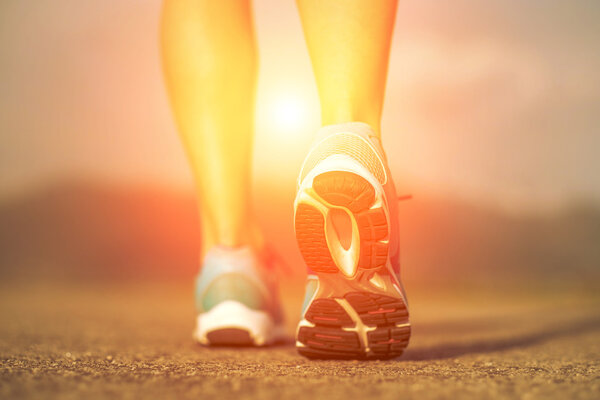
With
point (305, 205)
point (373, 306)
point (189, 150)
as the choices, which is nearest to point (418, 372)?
point (373, 306)

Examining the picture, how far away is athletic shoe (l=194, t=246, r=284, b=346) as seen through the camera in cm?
95

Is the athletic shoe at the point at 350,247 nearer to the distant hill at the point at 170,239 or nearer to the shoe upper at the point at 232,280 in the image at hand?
the shoe upper at the point at 232,280

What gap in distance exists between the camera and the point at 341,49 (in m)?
0.77

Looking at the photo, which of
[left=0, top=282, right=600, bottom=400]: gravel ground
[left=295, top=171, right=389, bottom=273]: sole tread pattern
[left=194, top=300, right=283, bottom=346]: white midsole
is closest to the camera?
[left=0, top=282, right=600, bottom=400]: gravel ground

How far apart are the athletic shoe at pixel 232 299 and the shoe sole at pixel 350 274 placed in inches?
8.9

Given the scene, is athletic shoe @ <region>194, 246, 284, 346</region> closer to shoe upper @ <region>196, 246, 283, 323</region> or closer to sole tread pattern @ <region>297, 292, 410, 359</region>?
shoe upper @ <region>196, 246, 283, 323</region>

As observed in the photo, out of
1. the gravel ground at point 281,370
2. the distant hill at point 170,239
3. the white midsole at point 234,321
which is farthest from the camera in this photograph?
the distant hill at point 170,239

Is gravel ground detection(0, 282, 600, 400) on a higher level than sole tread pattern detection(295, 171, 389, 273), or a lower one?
lower

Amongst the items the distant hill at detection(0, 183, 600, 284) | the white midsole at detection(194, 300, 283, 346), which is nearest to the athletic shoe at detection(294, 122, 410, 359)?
the white midsole at detection(194, 300, 283, 346)

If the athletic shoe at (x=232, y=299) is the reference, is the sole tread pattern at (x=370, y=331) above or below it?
below

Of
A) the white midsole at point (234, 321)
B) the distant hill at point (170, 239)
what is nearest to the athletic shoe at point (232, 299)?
the white midsole at point (234, 321)

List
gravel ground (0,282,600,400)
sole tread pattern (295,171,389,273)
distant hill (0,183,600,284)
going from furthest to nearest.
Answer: distant hill (0,183,600,284) → sole tread pattern (295,171,389,273) → gravel ground (0,282,600,400)

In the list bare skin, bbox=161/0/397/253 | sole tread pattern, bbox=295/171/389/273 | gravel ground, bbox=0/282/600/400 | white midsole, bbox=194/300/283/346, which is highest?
bare skin, bbox=161/0/397/253

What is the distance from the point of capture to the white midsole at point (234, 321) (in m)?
0.94
